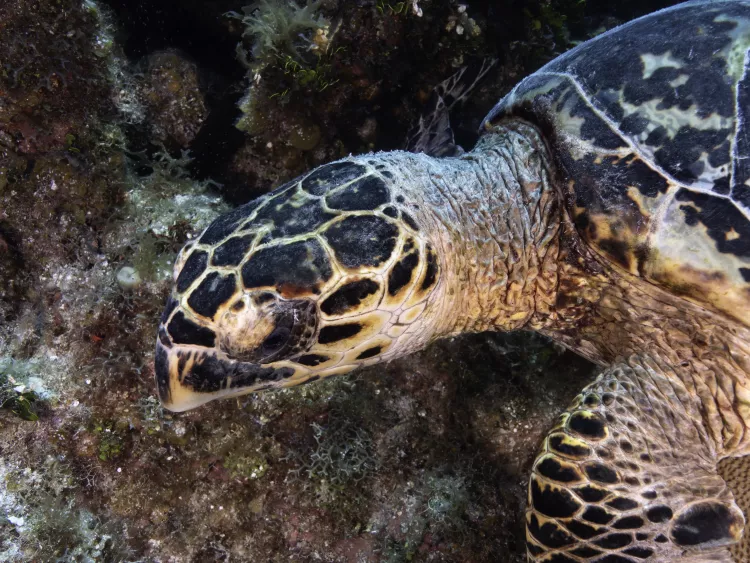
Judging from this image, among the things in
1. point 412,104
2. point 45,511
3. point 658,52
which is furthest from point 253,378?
point 412,104

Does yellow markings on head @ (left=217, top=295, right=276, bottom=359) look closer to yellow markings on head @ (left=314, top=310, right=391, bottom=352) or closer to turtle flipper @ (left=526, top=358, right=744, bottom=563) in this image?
yellow markings on head @ (left=314, top=310, right=391, bottom=352)

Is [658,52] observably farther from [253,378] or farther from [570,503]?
[253,378]

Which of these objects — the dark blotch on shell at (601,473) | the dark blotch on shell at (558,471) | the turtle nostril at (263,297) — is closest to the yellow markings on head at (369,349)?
the turtle nostril at (263,297)

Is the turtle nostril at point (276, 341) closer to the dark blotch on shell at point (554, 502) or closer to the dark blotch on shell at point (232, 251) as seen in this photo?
the dark blotch on shell at point (232, 251)

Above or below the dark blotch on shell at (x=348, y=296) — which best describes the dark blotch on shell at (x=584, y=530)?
below

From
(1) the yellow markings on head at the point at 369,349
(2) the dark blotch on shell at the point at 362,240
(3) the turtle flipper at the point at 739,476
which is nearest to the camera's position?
(2) the dark blotch on shell at the point at 362,240

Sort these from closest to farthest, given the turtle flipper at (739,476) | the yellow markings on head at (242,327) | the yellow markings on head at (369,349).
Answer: the yellow markings on head at (242,327)
the yellow markings on head at (369,349)
the turtle flipper at (739,476)

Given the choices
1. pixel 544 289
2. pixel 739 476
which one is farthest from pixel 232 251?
pixel 739 476
